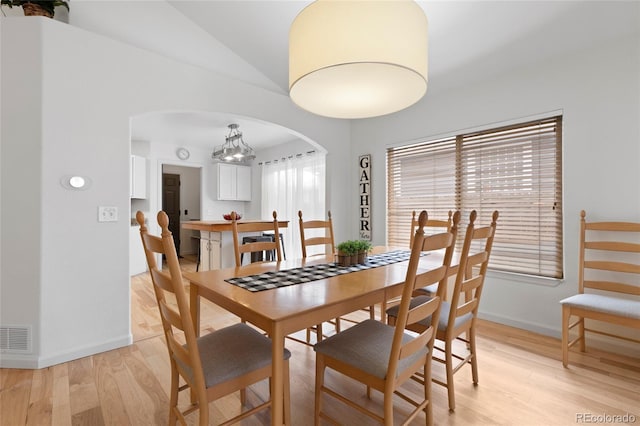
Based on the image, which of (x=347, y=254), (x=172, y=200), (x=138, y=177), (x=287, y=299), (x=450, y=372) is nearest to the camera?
(x=287, y=299)

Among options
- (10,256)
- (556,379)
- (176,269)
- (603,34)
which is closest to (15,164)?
(10,256)

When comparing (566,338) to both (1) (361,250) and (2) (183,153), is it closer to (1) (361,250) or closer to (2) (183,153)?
(1) (361,250)

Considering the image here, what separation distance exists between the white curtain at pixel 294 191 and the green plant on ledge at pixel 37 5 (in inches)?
134

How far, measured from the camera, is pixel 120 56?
7.97ft

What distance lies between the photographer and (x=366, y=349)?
1.38 meters

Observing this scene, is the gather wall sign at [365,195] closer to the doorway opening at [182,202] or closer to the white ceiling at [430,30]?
the white ceiling at [430,30]

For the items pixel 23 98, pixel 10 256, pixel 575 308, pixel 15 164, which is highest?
pixel 23 98

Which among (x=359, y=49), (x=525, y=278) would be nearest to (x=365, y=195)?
(x=525, y=278)

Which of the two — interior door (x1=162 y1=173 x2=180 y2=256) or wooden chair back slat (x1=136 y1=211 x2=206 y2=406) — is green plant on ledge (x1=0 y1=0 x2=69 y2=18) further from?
interior door (x1=162 y1=173 x2=180 y2=256)

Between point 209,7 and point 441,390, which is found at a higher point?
point 209,7

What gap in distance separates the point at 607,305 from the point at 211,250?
13.5ft

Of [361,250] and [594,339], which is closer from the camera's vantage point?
[361,250]

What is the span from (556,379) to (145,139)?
6.11m

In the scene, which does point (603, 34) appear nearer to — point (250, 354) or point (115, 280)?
point (250, 354)
